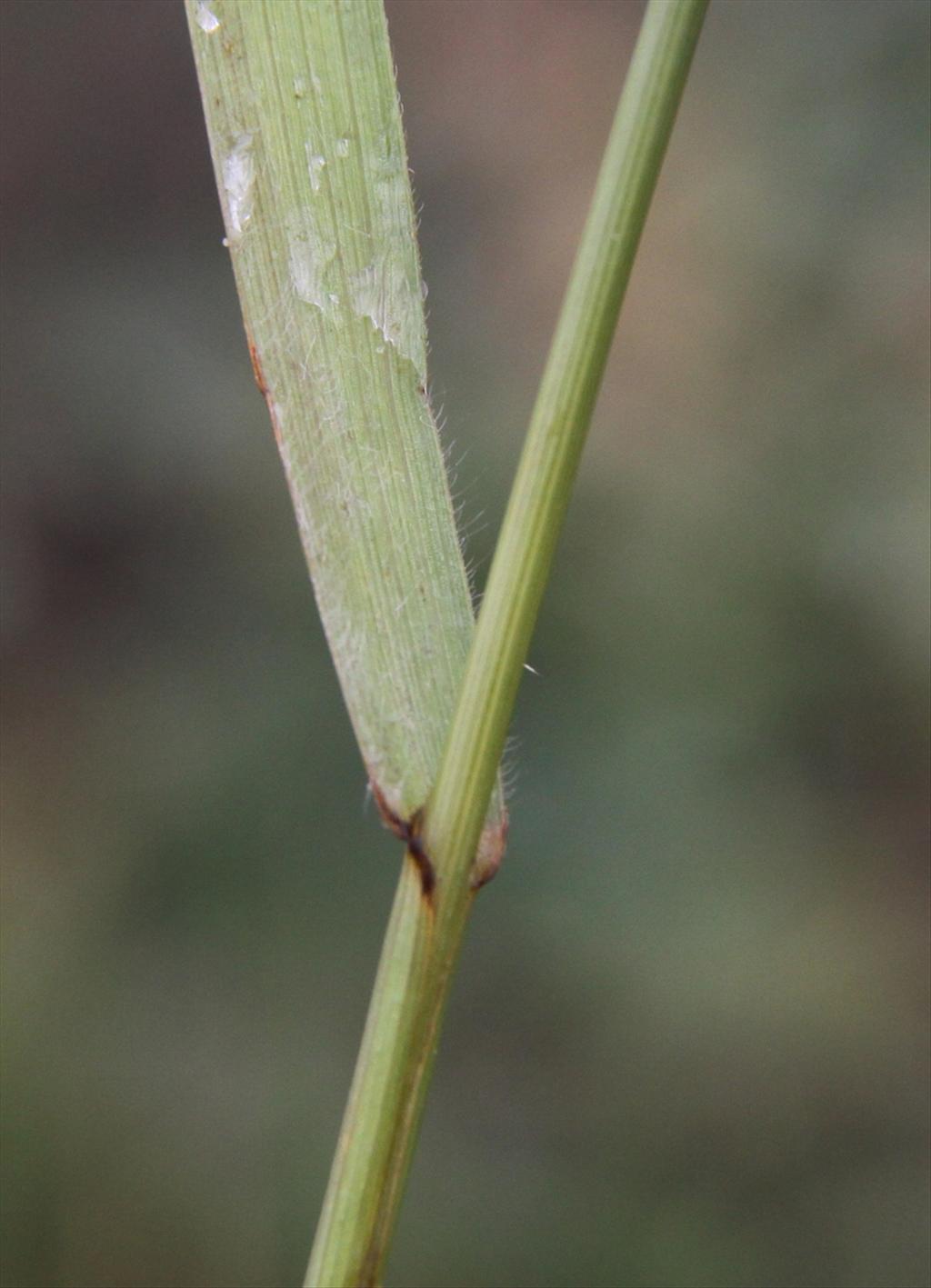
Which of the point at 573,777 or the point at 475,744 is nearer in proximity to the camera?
the point at 475,744

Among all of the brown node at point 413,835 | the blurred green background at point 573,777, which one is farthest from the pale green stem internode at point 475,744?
the blurred green background at point 573,777

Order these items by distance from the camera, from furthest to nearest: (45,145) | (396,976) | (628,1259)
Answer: (45,145), (628,1259), (396,976)

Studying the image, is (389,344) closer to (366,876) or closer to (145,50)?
(366,876)

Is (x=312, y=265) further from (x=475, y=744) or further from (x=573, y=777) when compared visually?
(x=573, y=777)

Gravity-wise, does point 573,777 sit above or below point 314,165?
below

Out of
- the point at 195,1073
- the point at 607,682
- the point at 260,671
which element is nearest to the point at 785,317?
the point at 607,682

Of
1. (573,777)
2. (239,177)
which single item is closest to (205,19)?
(239,177)

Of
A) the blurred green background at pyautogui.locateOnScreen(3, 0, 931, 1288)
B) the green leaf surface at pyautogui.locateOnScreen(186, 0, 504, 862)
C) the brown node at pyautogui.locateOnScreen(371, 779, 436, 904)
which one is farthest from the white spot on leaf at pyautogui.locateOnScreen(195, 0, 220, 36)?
the blurred green background at pyautogui.locateOnScreen(3, 0, 931, 1288)
